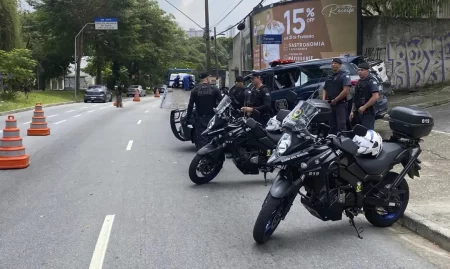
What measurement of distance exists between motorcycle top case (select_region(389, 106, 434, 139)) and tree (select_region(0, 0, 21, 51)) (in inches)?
1190

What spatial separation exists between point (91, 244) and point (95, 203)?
71.1 inches

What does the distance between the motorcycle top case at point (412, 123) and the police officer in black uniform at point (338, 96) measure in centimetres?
340

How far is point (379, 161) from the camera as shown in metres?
5.62

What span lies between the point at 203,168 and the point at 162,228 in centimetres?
254

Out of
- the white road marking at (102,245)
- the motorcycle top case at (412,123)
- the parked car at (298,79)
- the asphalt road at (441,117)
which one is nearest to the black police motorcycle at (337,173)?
the motorcycle top case at (412,123)

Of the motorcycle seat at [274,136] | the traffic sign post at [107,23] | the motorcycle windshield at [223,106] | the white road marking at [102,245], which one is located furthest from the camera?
the traffic sign post at [107,23]

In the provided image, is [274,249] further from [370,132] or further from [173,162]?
[173,162]

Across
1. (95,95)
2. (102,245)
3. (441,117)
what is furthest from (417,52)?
(95,95)

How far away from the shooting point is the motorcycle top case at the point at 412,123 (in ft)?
18.7

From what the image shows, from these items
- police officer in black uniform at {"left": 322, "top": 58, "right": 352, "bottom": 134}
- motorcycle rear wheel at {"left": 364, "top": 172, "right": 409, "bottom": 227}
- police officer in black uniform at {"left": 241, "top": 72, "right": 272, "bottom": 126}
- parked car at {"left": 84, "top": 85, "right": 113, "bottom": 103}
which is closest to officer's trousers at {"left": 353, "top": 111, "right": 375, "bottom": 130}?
police officer in black uniform at {"left": 322, "top": 58, "right": 352, "bottom": 134}

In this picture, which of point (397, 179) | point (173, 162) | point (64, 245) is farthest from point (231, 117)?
point (64, 245)

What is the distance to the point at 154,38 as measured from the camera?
6956cm

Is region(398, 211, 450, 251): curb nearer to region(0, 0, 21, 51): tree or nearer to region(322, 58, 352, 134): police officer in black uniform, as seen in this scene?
region(322, 58, 352, 134): police officer in black uniform

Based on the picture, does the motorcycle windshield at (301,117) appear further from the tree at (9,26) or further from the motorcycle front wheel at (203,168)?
the tree at (9,26)
